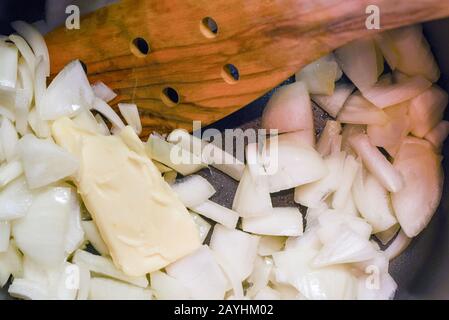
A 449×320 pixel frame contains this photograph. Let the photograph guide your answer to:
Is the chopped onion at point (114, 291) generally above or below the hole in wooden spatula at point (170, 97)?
below

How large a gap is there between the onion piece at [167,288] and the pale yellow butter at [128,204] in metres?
0.03

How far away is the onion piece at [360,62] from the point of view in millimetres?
1544

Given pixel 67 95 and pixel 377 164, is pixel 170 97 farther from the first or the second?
pixel 377 164

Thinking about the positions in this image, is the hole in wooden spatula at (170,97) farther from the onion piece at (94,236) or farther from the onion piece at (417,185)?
the onion piece at (417,185)

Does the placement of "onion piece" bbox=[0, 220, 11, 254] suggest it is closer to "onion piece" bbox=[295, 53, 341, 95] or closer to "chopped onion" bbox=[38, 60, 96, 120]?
"chopped onion" bbox=[38, 60, 96, 120]

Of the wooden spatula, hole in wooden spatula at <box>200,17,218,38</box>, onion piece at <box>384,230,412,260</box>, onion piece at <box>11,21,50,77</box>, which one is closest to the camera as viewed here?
the wooden spatula

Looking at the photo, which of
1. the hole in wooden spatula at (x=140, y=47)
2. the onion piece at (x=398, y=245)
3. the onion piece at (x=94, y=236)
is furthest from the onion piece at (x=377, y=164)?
the onion piece at (x=94, y=236)

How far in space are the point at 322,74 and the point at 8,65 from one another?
2.68 ft

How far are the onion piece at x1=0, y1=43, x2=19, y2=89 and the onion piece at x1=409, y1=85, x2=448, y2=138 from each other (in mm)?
1016

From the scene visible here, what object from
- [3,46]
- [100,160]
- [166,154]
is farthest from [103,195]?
[3,46]

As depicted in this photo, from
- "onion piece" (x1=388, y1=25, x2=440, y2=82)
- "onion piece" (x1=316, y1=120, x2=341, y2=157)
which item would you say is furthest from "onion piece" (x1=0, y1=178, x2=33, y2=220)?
"onion piece" (x1=388, y1=25, x2=440, y2=82)

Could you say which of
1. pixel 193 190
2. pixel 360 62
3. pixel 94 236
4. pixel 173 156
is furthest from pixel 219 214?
pixel 360 62

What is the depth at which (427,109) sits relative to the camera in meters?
1.53

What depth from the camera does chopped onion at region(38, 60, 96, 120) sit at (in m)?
1.45
